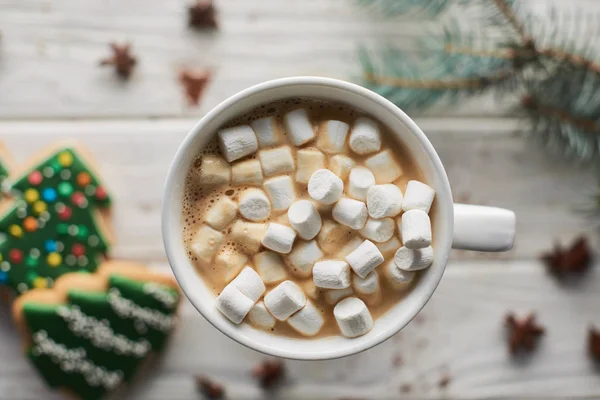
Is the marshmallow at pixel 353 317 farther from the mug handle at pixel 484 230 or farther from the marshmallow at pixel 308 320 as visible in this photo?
the mug handle at pixel 484 230

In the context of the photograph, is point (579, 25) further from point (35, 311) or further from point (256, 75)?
point (35, 311)

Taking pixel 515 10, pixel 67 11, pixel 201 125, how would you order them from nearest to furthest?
pixel 201 125, pixel 515 10, pixel 67 11

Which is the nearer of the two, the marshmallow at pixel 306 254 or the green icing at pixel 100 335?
the marshmallow at pixel 306 254

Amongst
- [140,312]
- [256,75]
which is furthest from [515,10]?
[140,312]

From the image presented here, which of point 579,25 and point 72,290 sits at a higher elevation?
point 579,25

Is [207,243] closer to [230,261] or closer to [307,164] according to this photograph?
[230,261]

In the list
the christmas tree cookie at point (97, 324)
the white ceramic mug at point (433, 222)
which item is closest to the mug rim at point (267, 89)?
the white ceramic mug at point (433, 222)
